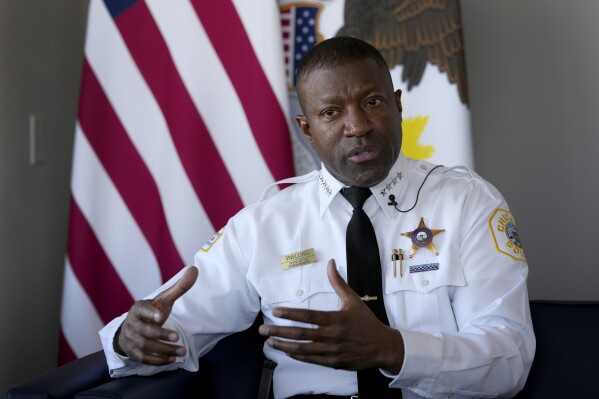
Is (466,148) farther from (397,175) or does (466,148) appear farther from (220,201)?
(220,201)

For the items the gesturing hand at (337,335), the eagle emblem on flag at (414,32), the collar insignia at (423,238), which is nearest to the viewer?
the gesturing hand at (337,335)

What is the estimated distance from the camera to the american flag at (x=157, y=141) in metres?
2.27

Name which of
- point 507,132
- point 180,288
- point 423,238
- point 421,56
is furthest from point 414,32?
point 180,288

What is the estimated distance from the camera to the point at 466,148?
Result: 7.39ft

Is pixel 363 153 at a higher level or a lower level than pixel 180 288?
higher

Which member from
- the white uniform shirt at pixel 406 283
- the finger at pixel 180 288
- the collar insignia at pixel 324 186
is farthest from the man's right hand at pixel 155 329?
the collar insignia at pixel 324 186

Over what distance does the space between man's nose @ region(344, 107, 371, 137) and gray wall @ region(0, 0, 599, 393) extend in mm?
1059

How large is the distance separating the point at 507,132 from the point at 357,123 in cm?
112

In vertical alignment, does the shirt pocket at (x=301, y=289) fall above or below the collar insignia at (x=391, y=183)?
below

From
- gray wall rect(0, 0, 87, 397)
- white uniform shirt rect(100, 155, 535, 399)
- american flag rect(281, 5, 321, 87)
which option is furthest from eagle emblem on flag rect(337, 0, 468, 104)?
gray wall rect(0, 0, 87, 397)

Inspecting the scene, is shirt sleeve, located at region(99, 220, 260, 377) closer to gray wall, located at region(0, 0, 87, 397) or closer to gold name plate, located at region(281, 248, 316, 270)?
gold name plate, located at region(281, 248, 316, 270)

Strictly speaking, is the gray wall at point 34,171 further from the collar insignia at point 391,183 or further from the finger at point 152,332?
the collar insignia at point 391,183

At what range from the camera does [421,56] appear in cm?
225

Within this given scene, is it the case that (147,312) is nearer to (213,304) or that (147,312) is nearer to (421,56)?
(213,304)
